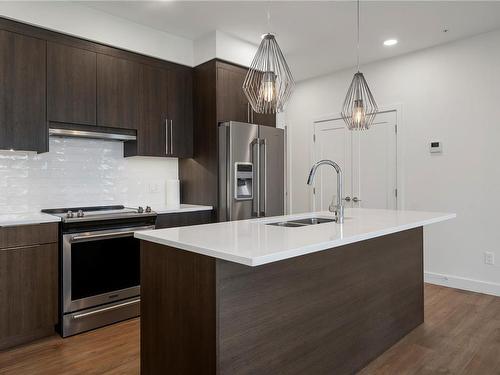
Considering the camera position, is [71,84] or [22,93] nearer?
[22,93]

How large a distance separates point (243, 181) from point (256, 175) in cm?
19

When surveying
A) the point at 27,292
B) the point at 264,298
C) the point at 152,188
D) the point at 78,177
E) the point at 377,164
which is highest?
the point at 377,164

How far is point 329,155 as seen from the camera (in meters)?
4.98

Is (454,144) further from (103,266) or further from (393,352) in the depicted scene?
(103,266)

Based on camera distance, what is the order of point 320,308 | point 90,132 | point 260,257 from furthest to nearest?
point 90,132 → point 320,308 → point 260,257

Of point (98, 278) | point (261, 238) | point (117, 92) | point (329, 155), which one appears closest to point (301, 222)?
point (261, 238)

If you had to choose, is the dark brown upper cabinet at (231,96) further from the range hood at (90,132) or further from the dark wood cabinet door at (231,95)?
the range hood at (90,132)

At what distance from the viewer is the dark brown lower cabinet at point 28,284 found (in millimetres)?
2432

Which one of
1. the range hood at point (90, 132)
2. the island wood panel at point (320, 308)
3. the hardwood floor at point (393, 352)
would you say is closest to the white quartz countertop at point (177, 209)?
the range hood at point (90, 132)

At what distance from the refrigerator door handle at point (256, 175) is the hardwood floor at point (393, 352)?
1615mm

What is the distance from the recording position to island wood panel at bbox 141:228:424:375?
59.5 inches

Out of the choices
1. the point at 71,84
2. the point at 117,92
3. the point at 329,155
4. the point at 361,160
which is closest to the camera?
the point at 71,84

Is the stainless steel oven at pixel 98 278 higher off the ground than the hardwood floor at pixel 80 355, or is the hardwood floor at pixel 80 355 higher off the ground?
the stainless steel oven at pixel 98 278

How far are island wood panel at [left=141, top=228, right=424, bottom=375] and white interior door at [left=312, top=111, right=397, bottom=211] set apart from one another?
2043 millimetres
